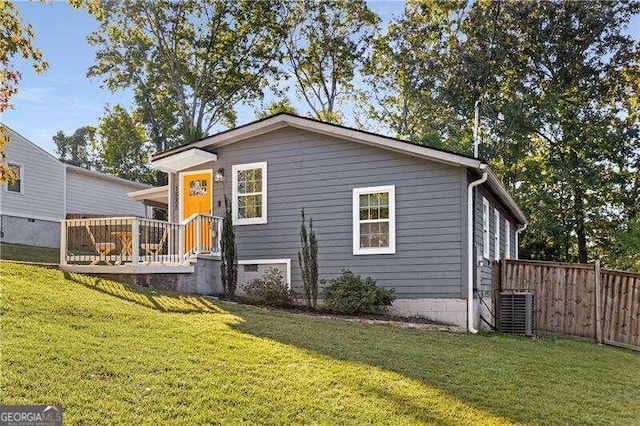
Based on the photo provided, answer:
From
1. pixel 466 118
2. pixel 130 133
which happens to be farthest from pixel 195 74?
pixel 466 118

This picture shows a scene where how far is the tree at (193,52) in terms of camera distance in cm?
2603

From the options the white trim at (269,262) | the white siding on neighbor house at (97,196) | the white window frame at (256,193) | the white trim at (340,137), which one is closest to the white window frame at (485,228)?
the white trim at (340,137)

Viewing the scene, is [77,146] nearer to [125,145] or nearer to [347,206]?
[125,145]

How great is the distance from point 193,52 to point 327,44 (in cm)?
619

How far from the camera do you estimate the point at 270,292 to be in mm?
11227

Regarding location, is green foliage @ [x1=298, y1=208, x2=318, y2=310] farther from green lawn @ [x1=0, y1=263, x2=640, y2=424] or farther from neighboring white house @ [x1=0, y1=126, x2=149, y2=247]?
neighboring white house @ [x1=0, y1=126, x2=149, y2=247]

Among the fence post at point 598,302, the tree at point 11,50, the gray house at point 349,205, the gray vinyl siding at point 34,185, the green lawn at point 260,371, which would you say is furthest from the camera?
the gray vinyl siding at point 34,185

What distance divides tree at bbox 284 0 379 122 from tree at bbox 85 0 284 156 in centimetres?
91

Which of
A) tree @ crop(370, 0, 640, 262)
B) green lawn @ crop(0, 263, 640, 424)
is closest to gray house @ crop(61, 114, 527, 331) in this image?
green lawn @ crop(0, 263, 640, 424)

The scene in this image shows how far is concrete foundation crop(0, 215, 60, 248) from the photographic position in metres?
19.4

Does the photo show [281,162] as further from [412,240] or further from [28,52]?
[28,52]

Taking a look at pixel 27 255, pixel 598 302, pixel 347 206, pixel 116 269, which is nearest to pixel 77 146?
pixel 27 255

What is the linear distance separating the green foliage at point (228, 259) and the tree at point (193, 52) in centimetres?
1516

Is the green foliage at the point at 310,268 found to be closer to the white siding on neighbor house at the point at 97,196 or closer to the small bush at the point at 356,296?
the small bush at the point at 356,296
